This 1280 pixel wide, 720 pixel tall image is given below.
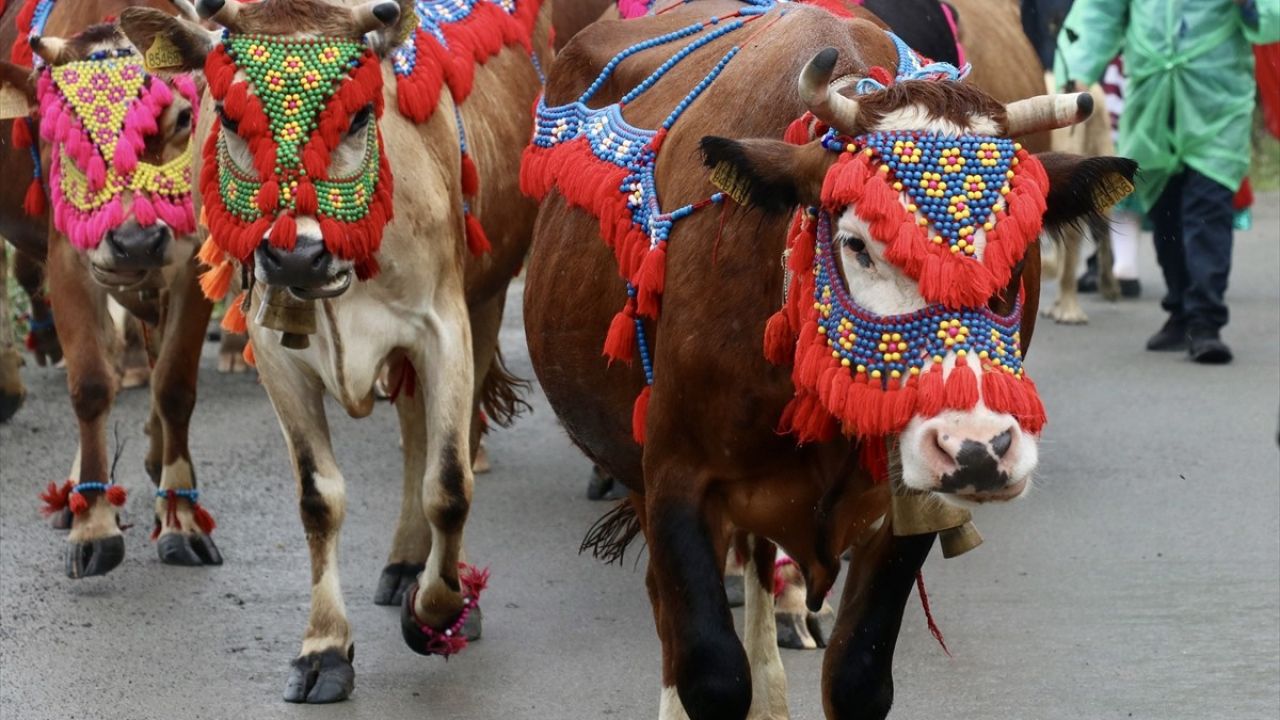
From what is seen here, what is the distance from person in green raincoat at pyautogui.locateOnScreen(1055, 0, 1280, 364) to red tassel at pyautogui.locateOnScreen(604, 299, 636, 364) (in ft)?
21.4

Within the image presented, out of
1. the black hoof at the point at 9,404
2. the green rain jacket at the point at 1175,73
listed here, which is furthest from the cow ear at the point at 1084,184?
the green rain jacket at the point at 1175,73

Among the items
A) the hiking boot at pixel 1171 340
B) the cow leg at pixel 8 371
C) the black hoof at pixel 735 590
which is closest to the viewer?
the black hoof at pixel 735 590

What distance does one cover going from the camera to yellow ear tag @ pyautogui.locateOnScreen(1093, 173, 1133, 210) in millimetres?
3998

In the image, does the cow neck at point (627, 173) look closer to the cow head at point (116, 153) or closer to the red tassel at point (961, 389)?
the red tassel at point (961, 389)

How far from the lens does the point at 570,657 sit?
6195 millimetres

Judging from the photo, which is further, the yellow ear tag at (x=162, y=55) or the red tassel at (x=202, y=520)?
the red tassel at (x=202, y=520)

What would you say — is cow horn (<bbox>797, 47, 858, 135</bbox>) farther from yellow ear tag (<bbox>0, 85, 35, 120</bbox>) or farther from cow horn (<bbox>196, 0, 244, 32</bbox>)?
yellow ear tag (<bbox>0, 85, 35, 120</bbox>)

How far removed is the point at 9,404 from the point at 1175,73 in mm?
6156

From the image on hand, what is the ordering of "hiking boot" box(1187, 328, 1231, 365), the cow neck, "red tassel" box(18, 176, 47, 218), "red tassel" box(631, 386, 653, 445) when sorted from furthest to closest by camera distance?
1. "hiking boot" box(1187, 328, 1231, 365)
2. "red tassel" box(18, 176, 47, 218)
3. "red tassel" box(631, 386, 653, 445)
4. the cow neck

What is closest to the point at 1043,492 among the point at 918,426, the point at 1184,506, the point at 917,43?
the point at 1184,506

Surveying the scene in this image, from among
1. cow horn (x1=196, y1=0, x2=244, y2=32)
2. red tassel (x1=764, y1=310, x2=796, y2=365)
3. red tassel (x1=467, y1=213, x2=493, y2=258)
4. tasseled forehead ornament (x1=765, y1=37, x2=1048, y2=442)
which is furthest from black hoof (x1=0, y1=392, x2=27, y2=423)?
tasseled forehead ornament (x1=765, y1=37, x2=1048, y2=442)

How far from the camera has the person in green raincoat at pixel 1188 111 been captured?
10.7m

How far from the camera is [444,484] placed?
5.87 metres

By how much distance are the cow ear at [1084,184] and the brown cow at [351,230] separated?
2.13 m
